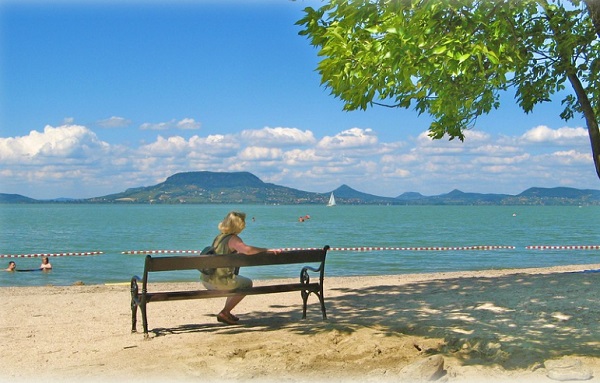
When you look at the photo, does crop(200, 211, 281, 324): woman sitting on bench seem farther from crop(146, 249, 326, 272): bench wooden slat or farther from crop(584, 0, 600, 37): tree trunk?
crop(584, 0, 600, 37): tree trunk

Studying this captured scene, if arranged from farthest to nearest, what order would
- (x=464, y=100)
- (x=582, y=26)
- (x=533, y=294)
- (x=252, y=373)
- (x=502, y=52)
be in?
(x=582, y=26)
(x=533, y=294)
(x=464, y=100)
(x=502, y=52)
(x=252, y=373)

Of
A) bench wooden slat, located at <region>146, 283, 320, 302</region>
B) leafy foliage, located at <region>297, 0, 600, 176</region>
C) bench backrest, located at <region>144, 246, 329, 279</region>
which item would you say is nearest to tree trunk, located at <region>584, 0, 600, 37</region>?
leafy foliage, located at <region>297, 0, 600, 176</region>

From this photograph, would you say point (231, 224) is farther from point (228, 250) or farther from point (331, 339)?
point (331, 339)

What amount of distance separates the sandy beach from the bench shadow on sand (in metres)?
0.02

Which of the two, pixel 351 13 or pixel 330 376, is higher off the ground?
pixel 351 13

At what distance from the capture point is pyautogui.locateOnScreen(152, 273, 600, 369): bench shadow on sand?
6.88m

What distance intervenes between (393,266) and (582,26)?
18.9m

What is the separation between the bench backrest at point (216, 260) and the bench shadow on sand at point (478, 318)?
90 centimetres

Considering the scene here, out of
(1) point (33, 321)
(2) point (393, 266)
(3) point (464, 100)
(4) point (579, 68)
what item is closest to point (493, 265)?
(2) point (393, 266)

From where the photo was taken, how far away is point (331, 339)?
24.3 feet

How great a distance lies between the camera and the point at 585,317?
8188mm

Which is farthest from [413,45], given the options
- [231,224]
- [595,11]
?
[595,11]

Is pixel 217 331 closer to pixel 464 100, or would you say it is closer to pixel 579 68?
pixel 464 100

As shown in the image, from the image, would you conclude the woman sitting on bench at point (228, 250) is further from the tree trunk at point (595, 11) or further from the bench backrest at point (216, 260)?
the tree trunk at point (595, 11)
